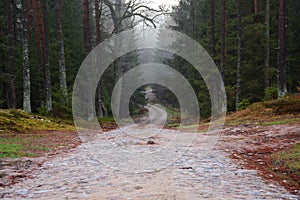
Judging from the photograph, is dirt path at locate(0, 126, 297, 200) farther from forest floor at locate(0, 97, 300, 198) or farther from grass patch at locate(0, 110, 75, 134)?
grass patch at locate(0, 110, 75, 134)

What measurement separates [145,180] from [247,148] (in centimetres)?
494

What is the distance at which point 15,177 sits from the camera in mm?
6090

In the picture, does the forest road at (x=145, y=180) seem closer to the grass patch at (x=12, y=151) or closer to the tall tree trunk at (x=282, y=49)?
the grass patch at (x=12, y=151)

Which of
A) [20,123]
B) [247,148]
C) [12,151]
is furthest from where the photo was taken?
[20,123]

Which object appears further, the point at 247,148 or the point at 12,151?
the point at 247,148

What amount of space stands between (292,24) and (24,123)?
25126 mm

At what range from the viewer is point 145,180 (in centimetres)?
559

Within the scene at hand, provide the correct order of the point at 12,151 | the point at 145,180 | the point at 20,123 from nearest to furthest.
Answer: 1. the point at 145,180
2. the point at 12,151
3. the point at 20,123

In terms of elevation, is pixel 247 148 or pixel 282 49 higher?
pixel 282 49

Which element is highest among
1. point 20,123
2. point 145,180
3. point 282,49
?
point 282,49

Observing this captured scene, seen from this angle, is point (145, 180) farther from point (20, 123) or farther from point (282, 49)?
point (282, 49)

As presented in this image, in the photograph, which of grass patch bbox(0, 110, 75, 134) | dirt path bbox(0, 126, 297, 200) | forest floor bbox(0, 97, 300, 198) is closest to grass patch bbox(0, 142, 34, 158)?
forest floor bbox(0, 97, 300, 198)

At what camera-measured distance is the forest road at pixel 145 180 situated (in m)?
4.69

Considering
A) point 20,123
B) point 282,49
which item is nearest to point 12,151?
point 20,123
